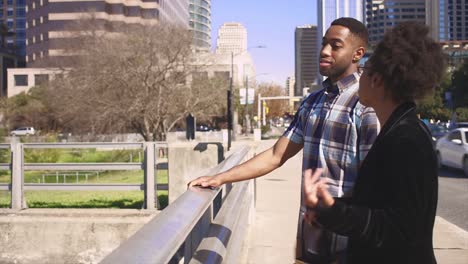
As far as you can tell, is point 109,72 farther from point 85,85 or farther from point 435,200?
point 435,200

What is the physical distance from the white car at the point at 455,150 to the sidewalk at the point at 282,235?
26.5 feet

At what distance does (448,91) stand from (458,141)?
1944 inches

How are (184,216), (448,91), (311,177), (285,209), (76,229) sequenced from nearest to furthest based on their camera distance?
(311,177) → (184,216) → (76,229) → (285,209) → (448,91)

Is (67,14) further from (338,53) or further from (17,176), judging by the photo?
(338,53)

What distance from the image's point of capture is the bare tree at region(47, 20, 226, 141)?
3222cm

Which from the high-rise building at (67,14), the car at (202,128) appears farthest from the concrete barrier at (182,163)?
the high-rise building at (67,14)

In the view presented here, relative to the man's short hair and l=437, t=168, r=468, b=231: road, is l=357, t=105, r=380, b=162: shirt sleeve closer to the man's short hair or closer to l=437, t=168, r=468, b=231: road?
the man's short hair

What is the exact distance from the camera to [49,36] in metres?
96.9

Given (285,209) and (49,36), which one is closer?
(285,209)

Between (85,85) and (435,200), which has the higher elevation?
(85,85)

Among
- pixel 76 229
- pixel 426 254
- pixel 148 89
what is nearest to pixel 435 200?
pixel 426 254

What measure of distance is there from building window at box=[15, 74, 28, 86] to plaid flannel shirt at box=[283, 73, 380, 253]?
101 m

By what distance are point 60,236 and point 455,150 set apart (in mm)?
14020

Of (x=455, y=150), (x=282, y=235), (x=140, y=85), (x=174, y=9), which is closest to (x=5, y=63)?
(x=174, y=9)
